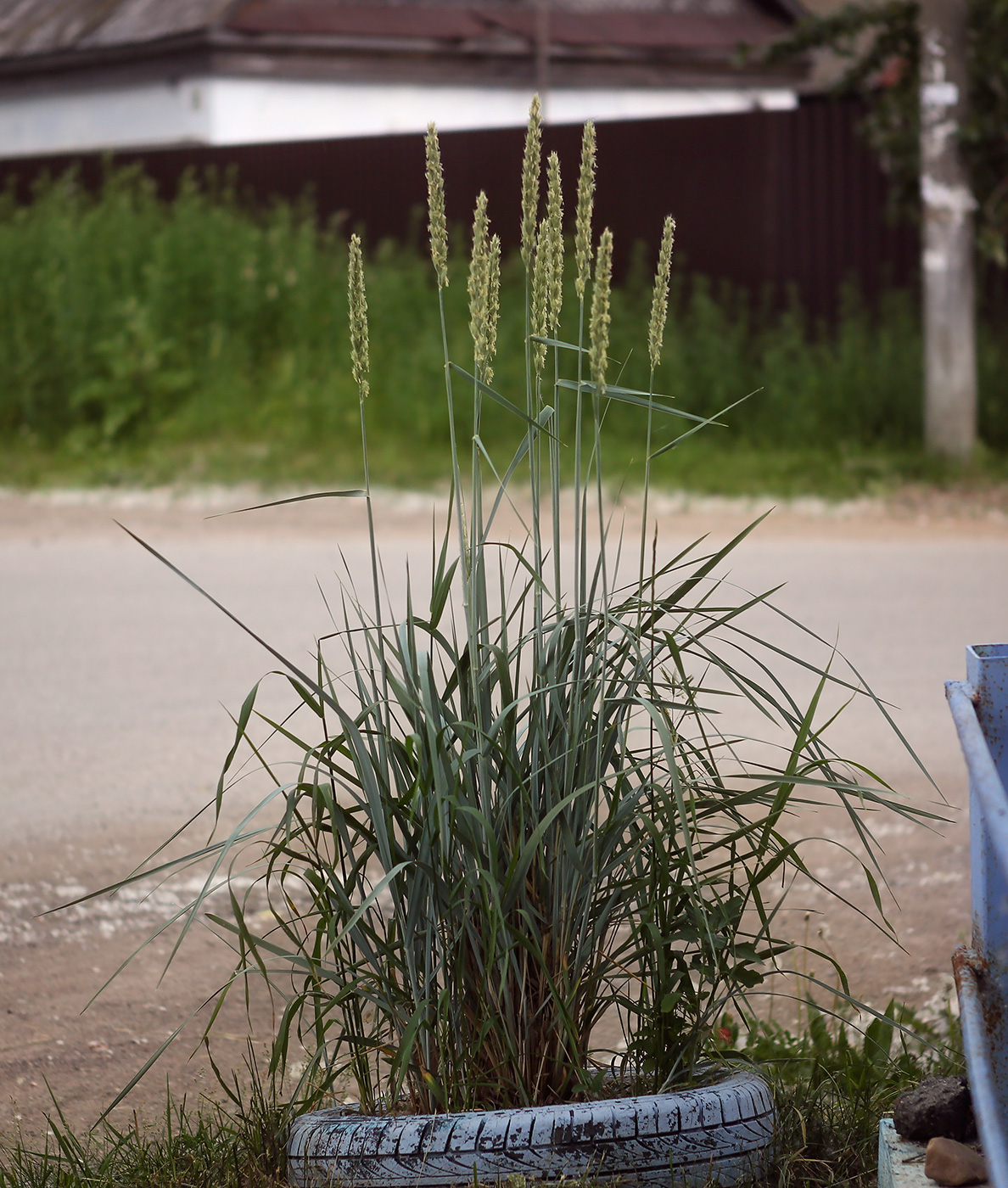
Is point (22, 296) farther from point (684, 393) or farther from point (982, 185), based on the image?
point (982, 185)

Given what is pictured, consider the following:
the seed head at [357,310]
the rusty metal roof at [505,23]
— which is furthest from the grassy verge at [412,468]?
the rusty metal roof at [505,23]

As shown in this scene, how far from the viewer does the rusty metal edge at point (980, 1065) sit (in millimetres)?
1277

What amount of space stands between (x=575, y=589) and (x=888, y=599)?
16.3ft

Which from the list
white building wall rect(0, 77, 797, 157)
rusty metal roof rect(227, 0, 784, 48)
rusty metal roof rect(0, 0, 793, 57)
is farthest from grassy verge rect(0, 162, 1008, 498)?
rusty metal roof rect(227, 0, 784, 48)

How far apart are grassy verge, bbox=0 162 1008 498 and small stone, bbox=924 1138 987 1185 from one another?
25.3ft

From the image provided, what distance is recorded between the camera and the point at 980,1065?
1456 mm

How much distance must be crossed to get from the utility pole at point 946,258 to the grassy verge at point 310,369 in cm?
34

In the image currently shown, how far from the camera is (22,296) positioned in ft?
39.5

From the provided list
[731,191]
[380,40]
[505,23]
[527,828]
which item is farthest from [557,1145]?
[505,23]

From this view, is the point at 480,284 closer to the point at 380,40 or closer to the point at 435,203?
the point at 435,203

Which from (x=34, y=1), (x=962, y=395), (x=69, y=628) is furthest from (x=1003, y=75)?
(x=34, y=1)

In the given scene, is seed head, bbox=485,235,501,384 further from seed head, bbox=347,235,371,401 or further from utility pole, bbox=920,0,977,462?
utility pole, bbox=920,0,977,462

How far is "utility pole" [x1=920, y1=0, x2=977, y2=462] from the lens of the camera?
9570 mm

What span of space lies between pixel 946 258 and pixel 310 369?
4.70 metres
